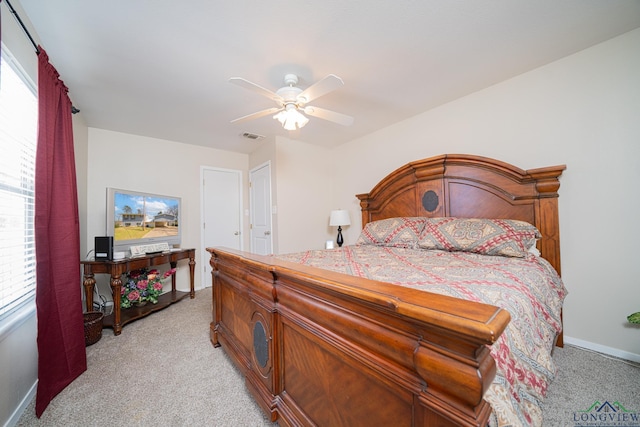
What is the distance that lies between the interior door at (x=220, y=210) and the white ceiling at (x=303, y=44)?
5.24 ft

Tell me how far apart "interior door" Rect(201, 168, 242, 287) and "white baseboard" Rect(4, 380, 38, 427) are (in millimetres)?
2428

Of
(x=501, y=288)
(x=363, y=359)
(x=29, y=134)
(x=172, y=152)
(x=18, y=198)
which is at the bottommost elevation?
(x=363, y=359)

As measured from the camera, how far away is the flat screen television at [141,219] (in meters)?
2.67

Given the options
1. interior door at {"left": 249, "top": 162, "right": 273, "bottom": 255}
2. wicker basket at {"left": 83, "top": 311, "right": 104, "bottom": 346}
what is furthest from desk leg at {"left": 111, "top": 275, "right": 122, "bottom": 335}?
interior door at {"left": 249, "top": 162, "right": 273, "bottom": 255}

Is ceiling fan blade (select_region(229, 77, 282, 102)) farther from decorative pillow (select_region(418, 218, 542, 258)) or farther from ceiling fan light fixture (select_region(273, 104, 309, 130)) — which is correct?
decorative pillow (select_region(418, 218, 542, 258))

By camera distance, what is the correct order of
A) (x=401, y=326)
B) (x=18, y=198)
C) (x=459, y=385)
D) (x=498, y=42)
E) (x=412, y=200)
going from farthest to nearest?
(x=412, y=200) → (x=498, y=42) → (x=18, y=198) → (x=401, y=326) → (x=459, y=385)

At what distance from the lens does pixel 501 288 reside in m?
1.05

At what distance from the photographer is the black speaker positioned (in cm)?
251

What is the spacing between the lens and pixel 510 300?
0.96 metres

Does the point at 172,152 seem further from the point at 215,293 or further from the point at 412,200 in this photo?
the point at 412,200

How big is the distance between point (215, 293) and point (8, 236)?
4.35 ft

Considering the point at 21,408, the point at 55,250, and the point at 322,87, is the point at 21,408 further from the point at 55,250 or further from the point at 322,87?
the point at 322,87

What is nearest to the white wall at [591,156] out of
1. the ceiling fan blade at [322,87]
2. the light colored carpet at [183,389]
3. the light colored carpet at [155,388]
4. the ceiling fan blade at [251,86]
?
the light colored carpet at [183,389]

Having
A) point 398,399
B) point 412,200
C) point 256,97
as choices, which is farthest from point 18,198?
point 412,200
